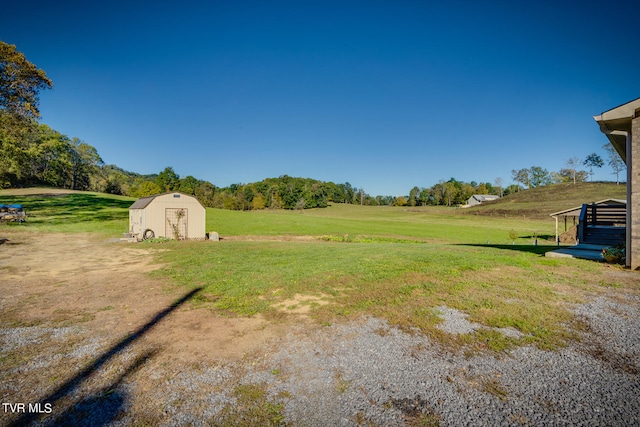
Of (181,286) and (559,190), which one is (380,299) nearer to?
(181,286)

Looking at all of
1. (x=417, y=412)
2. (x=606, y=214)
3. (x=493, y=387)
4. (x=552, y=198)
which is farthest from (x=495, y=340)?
(x=552, y=198)

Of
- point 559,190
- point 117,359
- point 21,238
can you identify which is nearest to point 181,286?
point 117,359

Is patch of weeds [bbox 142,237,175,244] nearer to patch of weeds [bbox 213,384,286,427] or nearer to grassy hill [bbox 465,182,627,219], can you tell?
patch of weeds [bbox 213,384,286,427]

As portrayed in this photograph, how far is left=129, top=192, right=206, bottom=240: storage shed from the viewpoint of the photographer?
22.8m

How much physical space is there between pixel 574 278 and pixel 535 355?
621 centimetres

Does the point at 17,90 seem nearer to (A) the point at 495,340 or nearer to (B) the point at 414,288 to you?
(B) the point at 414,288

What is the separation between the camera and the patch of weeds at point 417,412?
303 cm

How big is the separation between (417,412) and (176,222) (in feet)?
80.5

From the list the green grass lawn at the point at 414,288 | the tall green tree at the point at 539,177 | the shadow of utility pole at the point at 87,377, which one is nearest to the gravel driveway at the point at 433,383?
the green grass lawn at the point at 414,288

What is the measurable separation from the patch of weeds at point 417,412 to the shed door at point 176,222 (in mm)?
23851

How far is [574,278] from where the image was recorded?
8.66 m

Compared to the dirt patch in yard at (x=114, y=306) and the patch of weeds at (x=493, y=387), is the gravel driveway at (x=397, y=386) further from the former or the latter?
the dirt patch in yard at (x=114, y=306)

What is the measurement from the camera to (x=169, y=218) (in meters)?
23.6

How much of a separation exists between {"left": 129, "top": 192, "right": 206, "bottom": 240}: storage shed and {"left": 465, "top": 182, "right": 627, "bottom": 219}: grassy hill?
235 feet
